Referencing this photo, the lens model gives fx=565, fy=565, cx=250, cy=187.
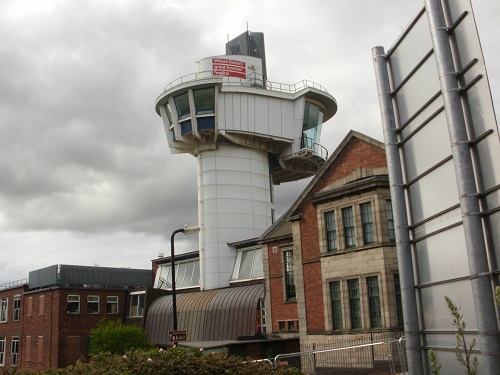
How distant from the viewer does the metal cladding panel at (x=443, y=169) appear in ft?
20.1

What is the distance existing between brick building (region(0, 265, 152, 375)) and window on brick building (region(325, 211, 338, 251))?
2450 centimetres

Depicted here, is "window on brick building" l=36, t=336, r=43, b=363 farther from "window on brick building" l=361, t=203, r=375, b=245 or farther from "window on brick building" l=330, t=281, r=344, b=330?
"window on brick building" l=361, t=203, r=375, b=245

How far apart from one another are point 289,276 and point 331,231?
7842 mm

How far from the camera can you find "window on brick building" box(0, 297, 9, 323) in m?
55.4

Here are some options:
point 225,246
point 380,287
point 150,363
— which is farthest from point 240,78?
point 150,363

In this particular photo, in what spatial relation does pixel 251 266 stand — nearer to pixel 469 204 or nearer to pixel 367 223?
pixel 367 223

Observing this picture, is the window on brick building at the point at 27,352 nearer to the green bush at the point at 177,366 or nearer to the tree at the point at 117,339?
the tree at the point at 117,339

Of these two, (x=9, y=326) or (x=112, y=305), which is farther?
(x=9, y=326)

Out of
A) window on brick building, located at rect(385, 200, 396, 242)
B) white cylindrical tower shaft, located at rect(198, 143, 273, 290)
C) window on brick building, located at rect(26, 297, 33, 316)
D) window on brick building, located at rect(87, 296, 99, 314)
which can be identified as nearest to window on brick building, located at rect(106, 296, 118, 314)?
window on brick building, located at rect(87, 296, 99, 314)

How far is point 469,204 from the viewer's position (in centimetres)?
625

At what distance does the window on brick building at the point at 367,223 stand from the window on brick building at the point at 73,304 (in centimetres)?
2952

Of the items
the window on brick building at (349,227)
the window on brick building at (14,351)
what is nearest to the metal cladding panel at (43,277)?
the window on brick building at (14,351)

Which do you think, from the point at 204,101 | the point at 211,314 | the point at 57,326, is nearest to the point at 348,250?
the point at 211,314

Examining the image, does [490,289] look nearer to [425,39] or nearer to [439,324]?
Result: [439,324]
